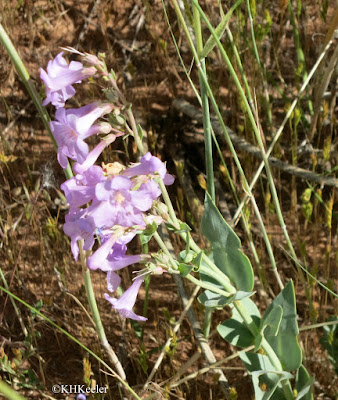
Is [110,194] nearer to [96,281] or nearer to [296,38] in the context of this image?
[96,281]

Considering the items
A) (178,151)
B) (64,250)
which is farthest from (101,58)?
(178,151)

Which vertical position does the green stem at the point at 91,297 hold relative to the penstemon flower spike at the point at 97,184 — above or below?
below

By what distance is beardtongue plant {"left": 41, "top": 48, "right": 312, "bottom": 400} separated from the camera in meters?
1.07

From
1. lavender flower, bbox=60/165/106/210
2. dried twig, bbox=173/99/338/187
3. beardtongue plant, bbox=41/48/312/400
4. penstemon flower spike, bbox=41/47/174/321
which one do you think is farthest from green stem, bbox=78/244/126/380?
dried twig, bbox=173/99/338/187

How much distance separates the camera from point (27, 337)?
6.73 ft

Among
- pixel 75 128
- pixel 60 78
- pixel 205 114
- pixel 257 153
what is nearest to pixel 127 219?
pixel 75 128

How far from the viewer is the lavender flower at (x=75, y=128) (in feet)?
3.65

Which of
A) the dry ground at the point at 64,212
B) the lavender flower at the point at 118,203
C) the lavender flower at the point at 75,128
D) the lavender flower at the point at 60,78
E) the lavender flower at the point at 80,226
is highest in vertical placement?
the lavender flower at the point at 60,78

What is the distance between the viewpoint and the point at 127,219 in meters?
1.05

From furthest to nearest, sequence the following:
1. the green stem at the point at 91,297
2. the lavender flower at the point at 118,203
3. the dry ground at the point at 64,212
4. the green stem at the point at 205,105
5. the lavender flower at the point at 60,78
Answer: the dry ground at the point at 64,212 < the green stem at the point at 91,297 < the green stem at the point at 205,105 < the lavender flower at the point at 60,78 < the lavender flower at the point at 118,203

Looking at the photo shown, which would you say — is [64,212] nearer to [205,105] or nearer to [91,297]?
[91,297]

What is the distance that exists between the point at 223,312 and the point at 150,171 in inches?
47.7

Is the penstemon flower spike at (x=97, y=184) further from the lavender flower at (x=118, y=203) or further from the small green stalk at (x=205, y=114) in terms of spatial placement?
the small green stalk at (x=205, y=114)

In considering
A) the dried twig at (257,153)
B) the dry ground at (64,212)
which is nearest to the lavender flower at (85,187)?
the dry ground at (64,212)
